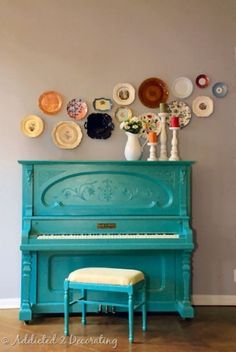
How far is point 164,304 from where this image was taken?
3551 millimetres

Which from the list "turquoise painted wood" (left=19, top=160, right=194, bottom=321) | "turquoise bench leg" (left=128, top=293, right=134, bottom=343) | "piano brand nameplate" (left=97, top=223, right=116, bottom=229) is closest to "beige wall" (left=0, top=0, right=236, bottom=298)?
"turquoise painted wood" (left=19, top=160, right=194, bottom=321)

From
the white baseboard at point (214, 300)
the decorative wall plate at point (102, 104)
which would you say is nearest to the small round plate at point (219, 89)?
the decorative wall plate at point (102, 104)

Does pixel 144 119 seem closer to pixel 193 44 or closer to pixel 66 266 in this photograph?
pixel 193 44

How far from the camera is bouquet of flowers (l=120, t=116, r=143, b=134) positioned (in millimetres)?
3672

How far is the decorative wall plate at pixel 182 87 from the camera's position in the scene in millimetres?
4000

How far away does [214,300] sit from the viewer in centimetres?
394

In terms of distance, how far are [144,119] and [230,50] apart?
1055 mm

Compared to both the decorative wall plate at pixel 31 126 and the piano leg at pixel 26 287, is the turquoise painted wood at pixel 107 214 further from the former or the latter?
the decorative wall plate at pixel 31 126

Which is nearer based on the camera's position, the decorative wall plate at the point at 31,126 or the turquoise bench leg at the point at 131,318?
the turquoise bench leg at the point at 131,318

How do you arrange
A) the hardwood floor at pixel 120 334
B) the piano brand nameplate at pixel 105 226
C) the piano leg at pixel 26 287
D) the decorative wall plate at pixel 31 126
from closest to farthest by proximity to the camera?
1. the hardwood floor at pixel 120 334
2. the piano leg at pixel 26 287
3. the piano brand nameplate at pixel 105 226
4. the decorative wall plate at pixel 31 126

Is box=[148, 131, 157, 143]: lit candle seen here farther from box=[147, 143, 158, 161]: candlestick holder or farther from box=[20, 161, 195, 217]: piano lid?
box=[20, 161, 195, 217]: piano lid

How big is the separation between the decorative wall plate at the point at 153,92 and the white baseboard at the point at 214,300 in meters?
1.85

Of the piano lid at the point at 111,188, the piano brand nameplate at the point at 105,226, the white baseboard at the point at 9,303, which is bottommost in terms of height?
the white baseboard at the point at 9,303

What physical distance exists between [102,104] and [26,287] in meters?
1.78
